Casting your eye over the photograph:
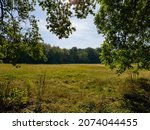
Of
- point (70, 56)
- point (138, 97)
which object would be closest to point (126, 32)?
point (138, 97)

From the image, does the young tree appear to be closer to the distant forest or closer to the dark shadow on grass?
the dark shadow on grass

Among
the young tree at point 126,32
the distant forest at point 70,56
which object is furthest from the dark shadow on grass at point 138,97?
the distant forest at point 70,56

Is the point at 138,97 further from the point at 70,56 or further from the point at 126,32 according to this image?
the point at 70,56

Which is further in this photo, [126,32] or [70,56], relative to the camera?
[70,56]

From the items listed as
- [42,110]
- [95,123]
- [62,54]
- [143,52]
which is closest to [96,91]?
[143,52]

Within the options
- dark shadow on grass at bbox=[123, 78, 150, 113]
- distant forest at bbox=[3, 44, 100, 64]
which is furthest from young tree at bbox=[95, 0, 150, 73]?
distant forest at bbox=[3, 44, 100, 64]

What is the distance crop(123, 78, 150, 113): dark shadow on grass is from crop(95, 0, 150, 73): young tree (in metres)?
1.70

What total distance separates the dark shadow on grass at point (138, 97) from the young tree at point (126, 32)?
1.70 metres

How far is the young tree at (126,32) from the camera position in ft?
79.1

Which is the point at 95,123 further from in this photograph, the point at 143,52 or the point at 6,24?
the point at 143,52

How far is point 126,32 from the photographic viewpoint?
2455 cm

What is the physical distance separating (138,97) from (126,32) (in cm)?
447

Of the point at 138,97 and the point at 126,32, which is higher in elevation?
the point at 126,32

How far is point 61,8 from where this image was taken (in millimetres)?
19125
